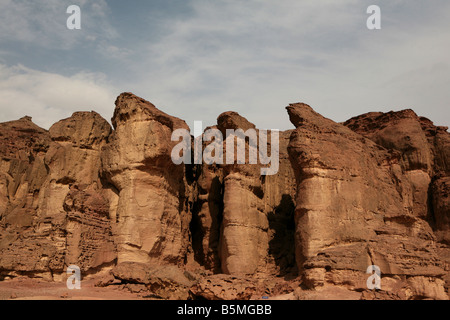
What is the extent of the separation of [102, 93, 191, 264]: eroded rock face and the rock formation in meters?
0.05

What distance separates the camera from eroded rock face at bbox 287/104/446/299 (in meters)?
18.4

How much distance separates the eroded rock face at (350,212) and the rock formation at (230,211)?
52 mm

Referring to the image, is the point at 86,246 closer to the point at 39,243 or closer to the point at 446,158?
the point at 39,243

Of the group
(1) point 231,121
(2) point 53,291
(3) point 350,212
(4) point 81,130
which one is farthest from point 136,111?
(3) point 350,212

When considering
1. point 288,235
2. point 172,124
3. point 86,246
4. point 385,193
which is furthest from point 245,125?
point 86,246

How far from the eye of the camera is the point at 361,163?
22219 mm

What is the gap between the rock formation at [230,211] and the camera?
18.6m

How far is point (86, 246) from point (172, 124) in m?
6.86

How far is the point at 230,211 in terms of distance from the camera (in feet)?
77.0
